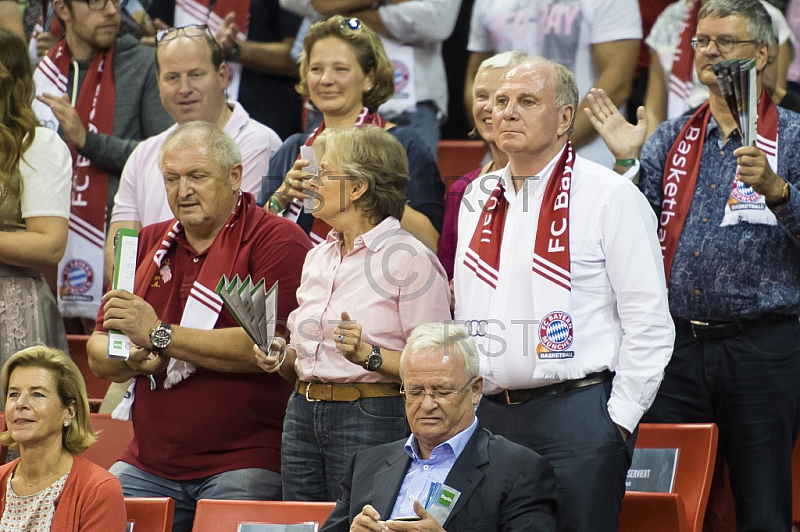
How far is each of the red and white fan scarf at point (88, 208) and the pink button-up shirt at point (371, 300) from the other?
1791mm

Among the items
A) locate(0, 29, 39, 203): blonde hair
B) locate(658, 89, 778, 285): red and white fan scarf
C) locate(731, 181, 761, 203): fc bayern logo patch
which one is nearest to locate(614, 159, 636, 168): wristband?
locate(658, 89, 778, 285): red and white fan scarf

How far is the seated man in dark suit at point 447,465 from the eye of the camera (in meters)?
2.95

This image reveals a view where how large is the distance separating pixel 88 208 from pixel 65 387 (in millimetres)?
1683

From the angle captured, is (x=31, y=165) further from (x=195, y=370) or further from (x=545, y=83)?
(x=545, y=83)

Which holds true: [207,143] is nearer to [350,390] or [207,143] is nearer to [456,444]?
[350,390]

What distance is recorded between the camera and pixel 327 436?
134 inches

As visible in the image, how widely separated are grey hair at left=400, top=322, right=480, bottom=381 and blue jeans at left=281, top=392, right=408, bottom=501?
302 mm

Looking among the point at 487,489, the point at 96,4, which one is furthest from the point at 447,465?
the point at 96,4

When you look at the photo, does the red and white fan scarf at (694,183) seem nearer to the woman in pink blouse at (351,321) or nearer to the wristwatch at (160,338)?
the woman in pink blouse at (351,321)

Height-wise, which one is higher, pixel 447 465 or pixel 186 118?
pixel 186 118

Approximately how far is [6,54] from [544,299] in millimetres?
2173

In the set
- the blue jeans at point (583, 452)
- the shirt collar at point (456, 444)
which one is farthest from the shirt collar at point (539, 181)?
the shirt collar at point (456, 444)

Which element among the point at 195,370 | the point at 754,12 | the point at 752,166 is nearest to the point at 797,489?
the point at 752,166

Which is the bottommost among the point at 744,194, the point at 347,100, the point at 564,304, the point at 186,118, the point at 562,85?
the point at 564,304
